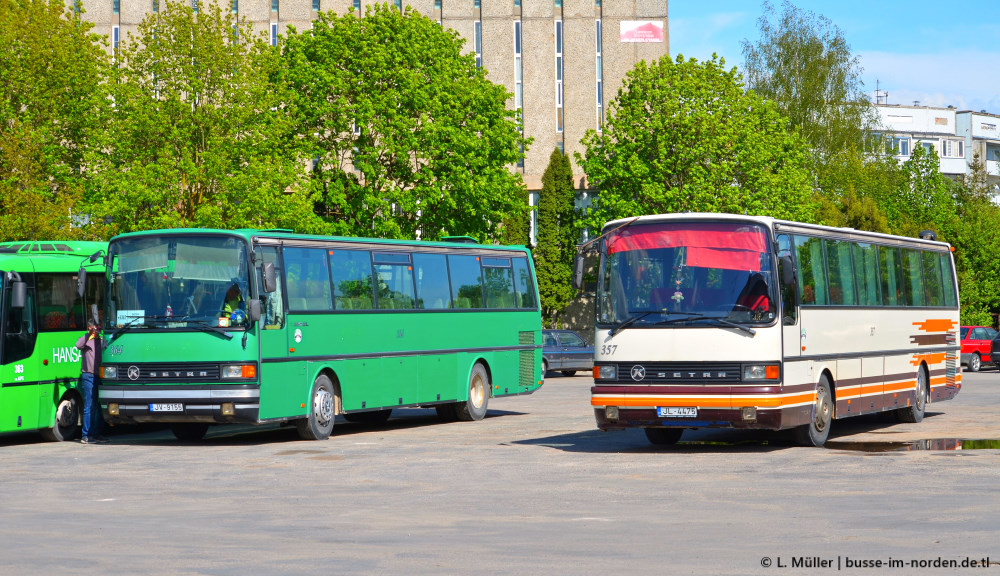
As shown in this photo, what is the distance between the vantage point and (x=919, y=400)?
23.6 metres

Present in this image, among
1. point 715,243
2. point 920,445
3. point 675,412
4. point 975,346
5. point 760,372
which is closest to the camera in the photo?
point 760,372

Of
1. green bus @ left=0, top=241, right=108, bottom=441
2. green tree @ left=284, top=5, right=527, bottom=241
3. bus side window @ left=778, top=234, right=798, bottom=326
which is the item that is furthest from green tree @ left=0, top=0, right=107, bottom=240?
bus side window @ left=778, top=234, right=798, bottom=326

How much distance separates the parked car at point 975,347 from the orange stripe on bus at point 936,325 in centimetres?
2526

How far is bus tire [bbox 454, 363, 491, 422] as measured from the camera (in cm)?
2567

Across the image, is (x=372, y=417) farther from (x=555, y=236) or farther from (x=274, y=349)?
(x=555, y=236)

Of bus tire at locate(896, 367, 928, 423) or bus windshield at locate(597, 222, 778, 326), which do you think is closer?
bus windshield at locate(597, 222, 778, 326)

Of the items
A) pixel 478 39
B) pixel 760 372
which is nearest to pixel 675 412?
pixel 760 372

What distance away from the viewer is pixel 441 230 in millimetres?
50469

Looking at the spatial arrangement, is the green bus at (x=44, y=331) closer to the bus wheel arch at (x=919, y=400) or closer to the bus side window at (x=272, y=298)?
the bus side window at (x=272, y=298)

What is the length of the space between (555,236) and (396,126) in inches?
750

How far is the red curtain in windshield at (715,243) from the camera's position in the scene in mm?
17703

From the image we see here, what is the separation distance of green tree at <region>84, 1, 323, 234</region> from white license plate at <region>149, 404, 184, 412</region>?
20.5 m

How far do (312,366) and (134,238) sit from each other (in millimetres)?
3218

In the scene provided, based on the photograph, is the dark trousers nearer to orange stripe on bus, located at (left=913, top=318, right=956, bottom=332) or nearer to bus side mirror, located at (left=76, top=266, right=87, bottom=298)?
bus side mirror, located at (left=76, top=266, right=87, bottom=298)
